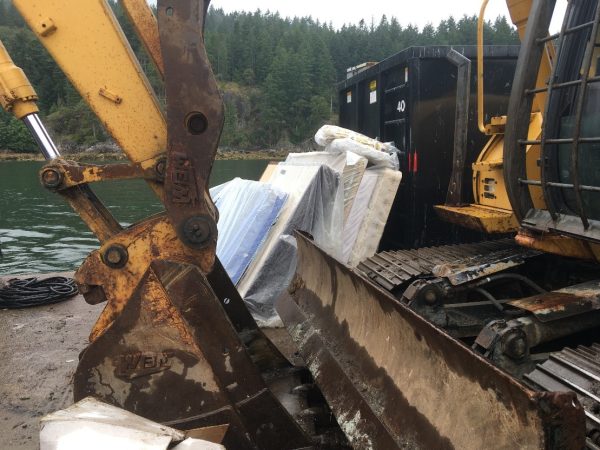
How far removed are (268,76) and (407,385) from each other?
318 ft

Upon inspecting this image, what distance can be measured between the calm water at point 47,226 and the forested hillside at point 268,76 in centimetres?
4171

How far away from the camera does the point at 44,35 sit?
2.52m

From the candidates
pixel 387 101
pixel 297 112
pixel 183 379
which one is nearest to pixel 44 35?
pixel 183 379

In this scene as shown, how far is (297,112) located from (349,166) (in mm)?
82347

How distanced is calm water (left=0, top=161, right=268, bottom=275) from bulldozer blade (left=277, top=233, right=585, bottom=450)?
6364 millimetres

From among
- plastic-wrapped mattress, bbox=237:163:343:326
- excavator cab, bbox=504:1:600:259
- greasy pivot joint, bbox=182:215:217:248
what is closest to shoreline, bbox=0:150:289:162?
plastic-wrapped mattress, bbox=237:163:343:326

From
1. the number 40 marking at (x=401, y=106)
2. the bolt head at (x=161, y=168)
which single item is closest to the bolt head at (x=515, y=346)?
the bolt head at (x=161, y=168)

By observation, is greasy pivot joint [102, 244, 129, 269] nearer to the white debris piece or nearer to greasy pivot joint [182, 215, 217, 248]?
greasy pivot joint [182, 215, 217, 248]

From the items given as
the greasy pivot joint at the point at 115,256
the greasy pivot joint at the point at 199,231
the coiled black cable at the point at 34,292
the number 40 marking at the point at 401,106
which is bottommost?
the coiled black cable at the point at 34,292

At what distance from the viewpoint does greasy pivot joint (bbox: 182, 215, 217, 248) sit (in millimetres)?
2586

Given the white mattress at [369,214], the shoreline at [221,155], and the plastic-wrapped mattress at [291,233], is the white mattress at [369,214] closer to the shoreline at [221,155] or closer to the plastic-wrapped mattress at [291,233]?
the plastic-wrapped mattress at [291,233]

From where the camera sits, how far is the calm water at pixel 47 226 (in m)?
10.5

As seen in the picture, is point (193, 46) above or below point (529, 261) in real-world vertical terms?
above

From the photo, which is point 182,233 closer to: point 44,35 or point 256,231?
point 44,35
